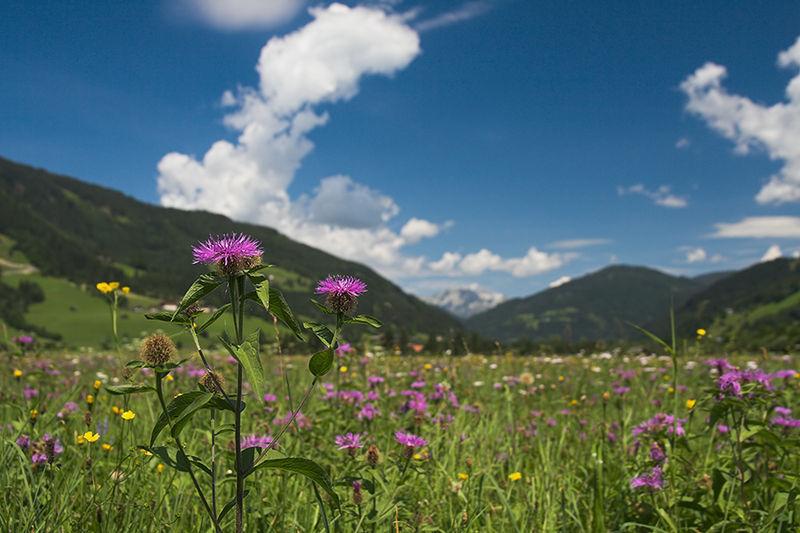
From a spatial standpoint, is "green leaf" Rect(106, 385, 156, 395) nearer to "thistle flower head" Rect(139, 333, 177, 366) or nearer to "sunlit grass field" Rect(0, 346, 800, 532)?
"thistle flower head" Rect(139, 333, 177, 366)

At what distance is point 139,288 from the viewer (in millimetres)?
182625

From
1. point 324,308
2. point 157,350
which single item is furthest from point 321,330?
point 157,350

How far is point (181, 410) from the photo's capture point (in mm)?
1597

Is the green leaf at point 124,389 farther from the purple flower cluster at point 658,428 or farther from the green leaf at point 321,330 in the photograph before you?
the purple flower cluster at point 658,428

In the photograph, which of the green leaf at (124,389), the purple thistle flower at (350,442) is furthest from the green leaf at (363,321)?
the purple thistle flower at (350,442)

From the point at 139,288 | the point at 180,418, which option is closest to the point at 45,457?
the point at 180,418

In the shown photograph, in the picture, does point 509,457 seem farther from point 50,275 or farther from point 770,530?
point 50,275

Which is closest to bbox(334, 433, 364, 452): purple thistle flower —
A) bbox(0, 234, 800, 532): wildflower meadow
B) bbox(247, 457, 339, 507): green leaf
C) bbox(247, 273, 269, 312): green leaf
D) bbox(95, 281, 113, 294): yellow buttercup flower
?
bbox(0, 234, 800, 532): wildflower meadow

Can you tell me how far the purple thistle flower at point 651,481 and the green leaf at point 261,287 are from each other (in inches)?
102

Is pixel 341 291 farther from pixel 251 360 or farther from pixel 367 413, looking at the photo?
pixel 367 413

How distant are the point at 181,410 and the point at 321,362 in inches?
18.1

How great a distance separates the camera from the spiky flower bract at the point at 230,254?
5.31 ft

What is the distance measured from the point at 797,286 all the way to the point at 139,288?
235774 millimetres

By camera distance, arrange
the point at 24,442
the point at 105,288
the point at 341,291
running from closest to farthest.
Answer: the point at 341,291 → the point at 24,442 → the point at 105,288
